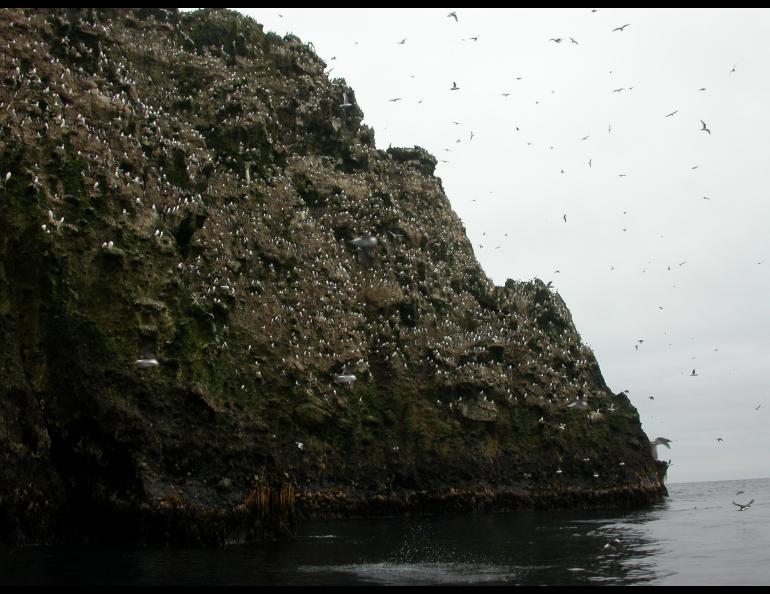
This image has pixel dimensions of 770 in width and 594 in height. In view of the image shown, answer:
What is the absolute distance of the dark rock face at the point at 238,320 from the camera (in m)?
27.7

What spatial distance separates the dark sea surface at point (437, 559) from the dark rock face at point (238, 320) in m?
3.44

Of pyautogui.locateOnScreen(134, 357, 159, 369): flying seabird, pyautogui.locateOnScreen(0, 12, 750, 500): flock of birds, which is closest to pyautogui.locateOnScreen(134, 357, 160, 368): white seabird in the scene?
pyautogui.locateOnScreen(134, 357, 159, 369): flying seabird

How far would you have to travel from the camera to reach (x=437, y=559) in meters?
24.9

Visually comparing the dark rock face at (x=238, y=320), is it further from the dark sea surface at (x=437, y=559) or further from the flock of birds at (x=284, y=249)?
the dark sea surface at (x=437, y=559)

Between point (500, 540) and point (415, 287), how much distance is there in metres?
26.9

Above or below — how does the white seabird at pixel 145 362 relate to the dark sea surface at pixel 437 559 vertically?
above

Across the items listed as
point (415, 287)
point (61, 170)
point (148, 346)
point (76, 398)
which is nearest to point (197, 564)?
point (76, 398)

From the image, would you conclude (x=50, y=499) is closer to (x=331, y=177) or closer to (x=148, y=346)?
(x=148, y=346)

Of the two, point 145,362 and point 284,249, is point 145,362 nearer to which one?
point 145,362

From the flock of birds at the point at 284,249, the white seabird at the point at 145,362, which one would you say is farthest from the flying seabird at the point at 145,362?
the flock of birds at the point at 284,249

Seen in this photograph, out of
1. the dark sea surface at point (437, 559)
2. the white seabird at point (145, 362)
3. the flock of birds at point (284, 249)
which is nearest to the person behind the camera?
the dark sea surface at point (437, 559)

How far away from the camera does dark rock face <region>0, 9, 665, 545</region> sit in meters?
27.7

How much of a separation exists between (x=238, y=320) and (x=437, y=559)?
20.4 metres

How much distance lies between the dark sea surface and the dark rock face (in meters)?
3.44
